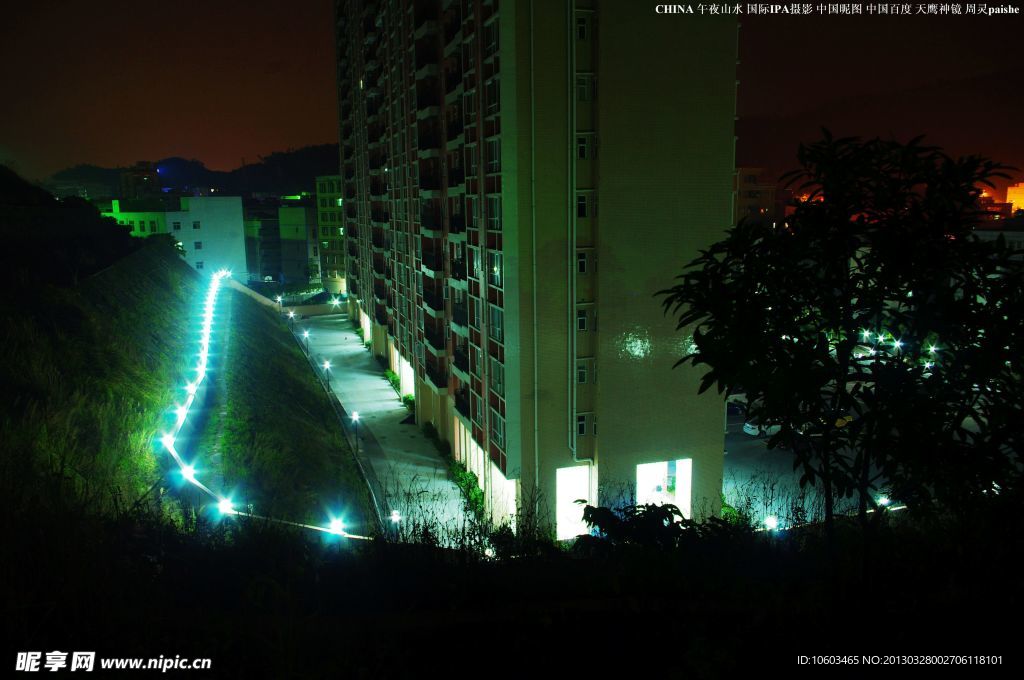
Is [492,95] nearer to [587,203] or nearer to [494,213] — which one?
[494,213]

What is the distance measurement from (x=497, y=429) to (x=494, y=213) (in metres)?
5.60

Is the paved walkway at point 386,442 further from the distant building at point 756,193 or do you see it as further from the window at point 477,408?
the distant building at point 756,193

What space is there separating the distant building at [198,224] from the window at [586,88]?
47098 mm

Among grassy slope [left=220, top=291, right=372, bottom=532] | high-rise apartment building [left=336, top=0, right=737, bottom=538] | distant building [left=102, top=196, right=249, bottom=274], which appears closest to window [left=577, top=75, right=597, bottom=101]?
high-rise apartment building [left=336, top=0, right=737, bottom=538]

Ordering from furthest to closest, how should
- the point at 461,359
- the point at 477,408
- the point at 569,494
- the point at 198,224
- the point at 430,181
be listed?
1. the point at 198,224
2. the point at 430,181
3. the point at 461,359
4. the point at 477,408
5. the point at 569,494

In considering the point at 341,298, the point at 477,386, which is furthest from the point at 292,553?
the point at 341,298

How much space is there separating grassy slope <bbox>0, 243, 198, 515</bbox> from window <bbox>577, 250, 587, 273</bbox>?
31.9 feet

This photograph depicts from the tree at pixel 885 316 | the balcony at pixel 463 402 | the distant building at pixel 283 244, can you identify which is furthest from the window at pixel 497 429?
the distant building at pixel 283 244

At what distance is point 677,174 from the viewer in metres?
16.3

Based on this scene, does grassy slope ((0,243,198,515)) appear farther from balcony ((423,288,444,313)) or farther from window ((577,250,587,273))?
window ((577,250,587,273))

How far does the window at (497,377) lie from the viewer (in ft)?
57.2

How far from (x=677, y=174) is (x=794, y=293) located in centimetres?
1155

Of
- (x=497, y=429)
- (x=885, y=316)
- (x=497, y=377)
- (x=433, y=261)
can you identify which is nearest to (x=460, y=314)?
(x=433, y=261)

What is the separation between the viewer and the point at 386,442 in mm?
25766
